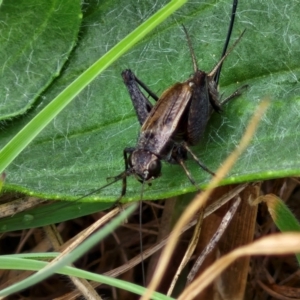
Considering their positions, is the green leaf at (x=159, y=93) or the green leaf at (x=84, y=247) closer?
the green leaf at (x=84, y=247)

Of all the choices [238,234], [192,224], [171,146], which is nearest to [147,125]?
[171,146]

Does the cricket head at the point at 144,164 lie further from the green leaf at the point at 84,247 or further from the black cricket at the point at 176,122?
the green leaf at the point at 84,247

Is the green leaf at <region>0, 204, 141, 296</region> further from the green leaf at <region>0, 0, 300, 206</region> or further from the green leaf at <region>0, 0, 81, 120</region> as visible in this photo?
the green leaf at <region>0, 0, 81, 120</region>

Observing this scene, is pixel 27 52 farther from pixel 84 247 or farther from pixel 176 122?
pixel 84 247

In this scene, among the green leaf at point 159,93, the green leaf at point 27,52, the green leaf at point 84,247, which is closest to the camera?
the green leaf at point 84,247

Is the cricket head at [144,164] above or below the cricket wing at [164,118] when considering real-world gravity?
below

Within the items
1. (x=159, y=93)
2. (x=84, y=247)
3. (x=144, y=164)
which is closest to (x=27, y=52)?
(x=159, y=93)

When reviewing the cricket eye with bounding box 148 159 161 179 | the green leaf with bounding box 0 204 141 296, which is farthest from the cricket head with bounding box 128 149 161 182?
the green leaf with bounding box 0 204 141 296

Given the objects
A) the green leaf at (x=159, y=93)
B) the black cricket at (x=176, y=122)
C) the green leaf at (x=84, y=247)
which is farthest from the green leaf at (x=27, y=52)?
the green leaf at (x=84, y=247)
